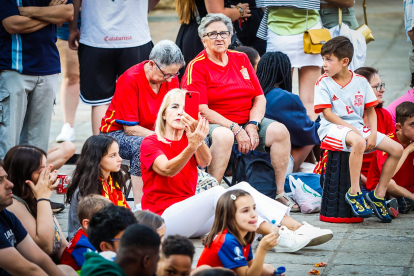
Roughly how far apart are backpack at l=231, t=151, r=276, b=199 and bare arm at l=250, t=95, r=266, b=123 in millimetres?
373

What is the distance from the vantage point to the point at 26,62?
192 inches

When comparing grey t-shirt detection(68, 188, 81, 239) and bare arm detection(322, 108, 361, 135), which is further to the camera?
bare arm detection(322, 108, 361, 135)

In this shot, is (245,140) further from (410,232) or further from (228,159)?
(410,232)

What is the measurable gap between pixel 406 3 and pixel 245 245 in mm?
3900

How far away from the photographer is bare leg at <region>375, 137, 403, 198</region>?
4.61 meters

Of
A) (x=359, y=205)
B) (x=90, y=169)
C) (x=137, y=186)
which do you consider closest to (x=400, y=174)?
(x=359, y=205)

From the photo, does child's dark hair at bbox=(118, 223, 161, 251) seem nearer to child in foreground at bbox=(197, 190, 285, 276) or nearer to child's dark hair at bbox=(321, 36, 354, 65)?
child in foreground at bbox=(197, 190, 285, 276)

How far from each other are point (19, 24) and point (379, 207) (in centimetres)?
318

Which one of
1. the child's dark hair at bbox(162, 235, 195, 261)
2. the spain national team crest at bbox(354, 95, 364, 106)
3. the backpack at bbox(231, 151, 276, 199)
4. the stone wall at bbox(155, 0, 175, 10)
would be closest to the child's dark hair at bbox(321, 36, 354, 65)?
the spain national team crest at bbox(354, 95, 364, 106)

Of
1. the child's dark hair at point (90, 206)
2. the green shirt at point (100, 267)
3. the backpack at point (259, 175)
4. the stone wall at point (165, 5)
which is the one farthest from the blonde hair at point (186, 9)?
the stone wall at point (165, 5)

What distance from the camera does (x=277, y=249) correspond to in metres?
4.02

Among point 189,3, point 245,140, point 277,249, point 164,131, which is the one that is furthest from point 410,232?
point 189,3

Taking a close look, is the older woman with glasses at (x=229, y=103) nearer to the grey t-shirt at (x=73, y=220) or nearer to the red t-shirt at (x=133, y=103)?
the red t-shirt at (x=133, y=103)

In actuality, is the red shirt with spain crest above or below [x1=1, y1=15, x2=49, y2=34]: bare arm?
below
